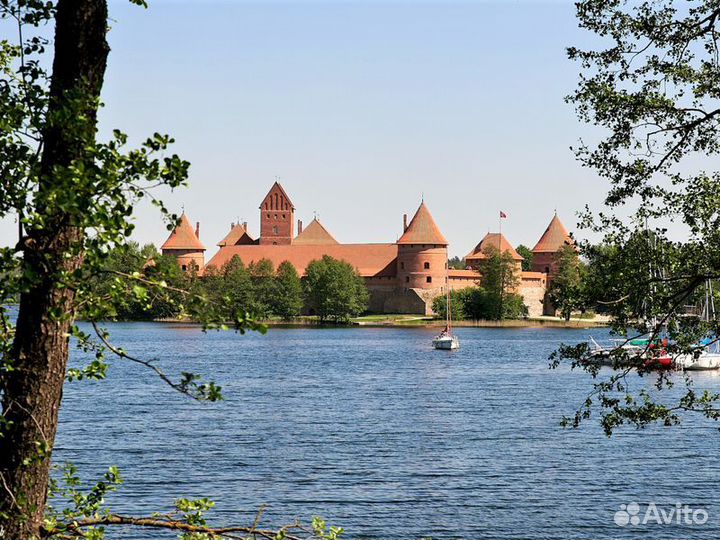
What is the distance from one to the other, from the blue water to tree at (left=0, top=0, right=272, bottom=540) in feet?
30.7

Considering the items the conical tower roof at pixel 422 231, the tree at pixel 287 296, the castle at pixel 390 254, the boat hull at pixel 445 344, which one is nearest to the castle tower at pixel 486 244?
the castle at pixel 390 254

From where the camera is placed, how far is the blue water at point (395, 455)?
14023 mm

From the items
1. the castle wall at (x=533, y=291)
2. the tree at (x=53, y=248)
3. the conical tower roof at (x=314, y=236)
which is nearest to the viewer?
the tree at (x=53, y=248)

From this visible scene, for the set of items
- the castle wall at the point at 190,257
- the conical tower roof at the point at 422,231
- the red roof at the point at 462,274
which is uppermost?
the conical tower roof at the point at 422,231

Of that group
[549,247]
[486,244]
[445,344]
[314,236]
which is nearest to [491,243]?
[486,244]

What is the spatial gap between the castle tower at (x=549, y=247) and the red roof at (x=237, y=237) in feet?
96.2

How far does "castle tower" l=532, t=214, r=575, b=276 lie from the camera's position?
9338 centimetres

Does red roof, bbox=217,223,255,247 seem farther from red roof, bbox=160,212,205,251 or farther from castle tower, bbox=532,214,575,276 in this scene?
castle tower, bbox=532,214,575,276

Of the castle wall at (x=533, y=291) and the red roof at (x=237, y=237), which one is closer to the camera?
the castle wall at (x=533, y=291)

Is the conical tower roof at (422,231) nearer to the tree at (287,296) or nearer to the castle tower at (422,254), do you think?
the castle tower at (422,254)

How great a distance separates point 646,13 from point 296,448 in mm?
13320

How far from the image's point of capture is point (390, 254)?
93.9 meters

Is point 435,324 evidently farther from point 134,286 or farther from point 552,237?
point 134,286

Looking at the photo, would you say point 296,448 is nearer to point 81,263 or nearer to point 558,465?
point 558,465
